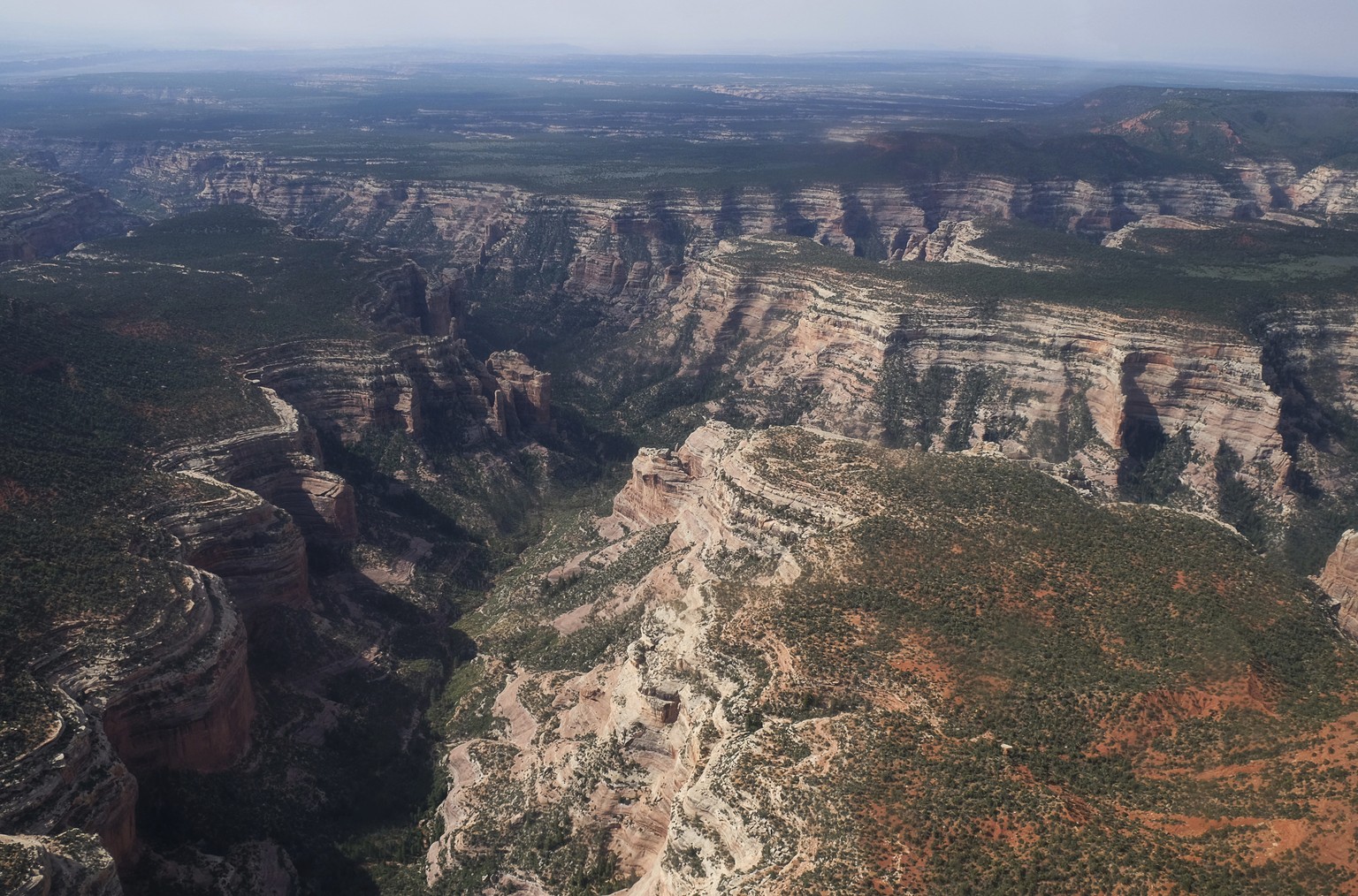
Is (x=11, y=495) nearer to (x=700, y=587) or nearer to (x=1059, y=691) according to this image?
(x=700, y=587)

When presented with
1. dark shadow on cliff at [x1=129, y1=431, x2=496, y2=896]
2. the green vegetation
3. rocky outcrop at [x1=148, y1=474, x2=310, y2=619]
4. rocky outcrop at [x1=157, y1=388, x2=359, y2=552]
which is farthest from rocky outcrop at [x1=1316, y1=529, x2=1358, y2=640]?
rocky outcrop at [x1=157, y1=388, x2=359, y2=552]

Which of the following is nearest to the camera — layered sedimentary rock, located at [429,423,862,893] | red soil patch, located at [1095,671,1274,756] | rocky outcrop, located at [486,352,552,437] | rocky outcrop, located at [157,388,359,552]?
red soil patch, located at [1095,671,1274,756]

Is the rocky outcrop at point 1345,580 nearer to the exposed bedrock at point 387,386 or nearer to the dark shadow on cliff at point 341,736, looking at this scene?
the dark shadow on cliff at point 341,736

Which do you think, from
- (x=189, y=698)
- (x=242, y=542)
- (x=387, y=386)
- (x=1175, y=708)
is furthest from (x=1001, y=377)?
(x=189, y=698)

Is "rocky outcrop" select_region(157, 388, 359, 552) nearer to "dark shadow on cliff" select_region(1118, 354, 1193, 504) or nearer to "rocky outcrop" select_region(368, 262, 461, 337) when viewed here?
"rocky outcrop" select_region(368, 262, 461, 337)

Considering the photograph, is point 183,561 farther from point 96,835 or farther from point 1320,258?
point 1320,258

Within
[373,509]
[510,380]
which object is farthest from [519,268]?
[373,509]

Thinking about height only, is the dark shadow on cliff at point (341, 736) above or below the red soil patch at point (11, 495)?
below

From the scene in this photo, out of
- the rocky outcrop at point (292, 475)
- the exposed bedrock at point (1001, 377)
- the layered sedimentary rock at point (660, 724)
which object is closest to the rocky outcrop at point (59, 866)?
the layered sedimentary rock at point (660, 724)
